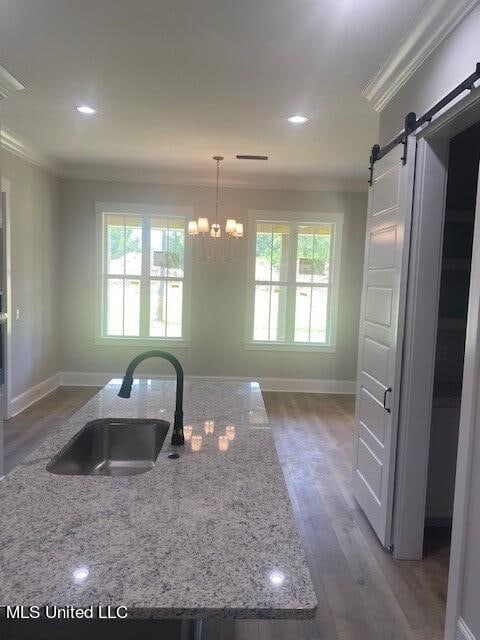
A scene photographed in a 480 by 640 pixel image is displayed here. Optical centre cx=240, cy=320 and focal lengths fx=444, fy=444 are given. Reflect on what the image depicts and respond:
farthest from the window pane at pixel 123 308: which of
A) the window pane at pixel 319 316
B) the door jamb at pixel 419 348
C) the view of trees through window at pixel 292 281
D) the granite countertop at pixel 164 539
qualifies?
the granite countertop at pixel 164 539

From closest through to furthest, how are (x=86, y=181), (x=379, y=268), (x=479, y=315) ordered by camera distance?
1. (x=479, y=315)
2. (x=379, y=268)
3. (x=86, y=181)

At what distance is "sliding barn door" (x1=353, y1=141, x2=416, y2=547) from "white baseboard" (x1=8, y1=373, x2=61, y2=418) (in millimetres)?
3652

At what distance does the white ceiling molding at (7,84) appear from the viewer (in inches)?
116

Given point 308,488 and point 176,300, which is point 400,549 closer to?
point 308,488

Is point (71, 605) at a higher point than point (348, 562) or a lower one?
higher

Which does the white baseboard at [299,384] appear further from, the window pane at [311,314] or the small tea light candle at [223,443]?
the small tea light candle at [223,443]

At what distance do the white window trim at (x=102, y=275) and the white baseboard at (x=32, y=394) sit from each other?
0.75 meters

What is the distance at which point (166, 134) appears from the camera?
13.8 feet

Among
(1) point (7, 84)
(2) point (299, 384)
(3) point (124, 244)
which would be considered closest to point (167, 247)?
(3) point (124, 244)

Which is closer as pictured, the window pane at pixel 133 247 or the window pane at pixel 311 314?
the window pane at pixel 133 247

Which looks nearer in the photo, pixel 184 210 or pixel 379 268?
pixel 379 268

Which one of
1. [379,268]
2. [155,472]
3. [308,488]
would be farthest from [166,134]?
[155,472]

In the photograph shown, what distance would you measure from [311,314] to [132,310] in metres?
2.50

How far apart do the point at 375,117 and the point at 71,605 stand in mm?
3701
